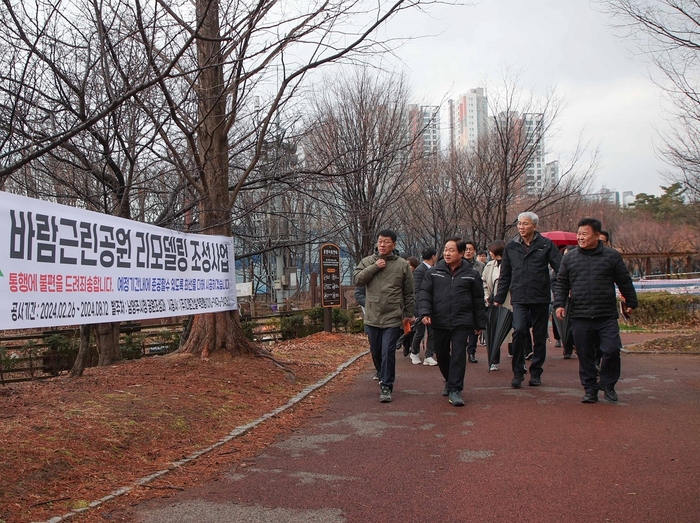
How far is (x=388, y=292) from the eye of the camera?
8.00 meters

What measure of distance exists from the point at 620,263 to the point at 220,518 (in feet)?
17.3

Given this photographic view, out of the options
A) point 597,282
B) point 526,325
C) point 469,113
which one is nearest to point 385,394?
point 526,325

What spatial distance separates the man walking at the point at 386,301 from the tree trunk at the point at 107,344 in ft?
14.7

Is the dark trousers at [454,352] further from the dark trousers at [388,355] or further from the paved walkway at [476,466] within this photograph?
the dark trousers at [388,355]

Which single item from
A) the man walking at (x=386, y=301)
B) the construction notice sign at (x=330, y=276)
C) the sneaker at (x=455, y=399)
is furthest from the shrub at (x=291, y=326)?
the sneaker at (x=455, y=399)

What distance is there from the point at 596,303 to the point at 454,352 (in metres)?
1.62

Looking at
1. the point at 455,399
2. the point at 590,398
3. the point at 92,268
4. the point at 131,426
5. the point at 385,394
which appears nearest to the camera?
the point at 131,426

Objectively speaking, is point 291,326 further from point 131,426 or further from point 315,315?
point 131,426

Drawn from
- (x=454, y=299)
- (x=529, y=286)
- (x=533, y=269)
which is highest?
(x=533, y=269)

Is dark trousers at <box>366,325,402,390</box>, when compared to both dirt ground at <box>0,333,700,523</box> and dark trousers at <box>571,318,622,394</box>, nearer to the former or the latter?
dirt ground at <box>0,333,700,523</box>

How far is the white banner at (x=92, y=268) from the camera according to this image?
4965mm

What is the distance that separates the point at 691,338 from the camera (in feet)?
39.9

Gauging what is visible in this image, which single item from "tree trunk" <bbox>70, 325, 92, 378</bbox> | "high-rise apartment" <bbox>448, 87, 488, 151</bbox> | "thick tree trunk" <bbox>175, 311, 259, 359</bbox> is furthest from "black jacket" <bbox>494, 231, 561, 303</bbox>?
"high-rise apartment" <bbox>448, 87, 488, 151</bbox>

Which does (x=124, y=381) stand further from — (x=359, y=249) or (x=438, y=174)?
(x=438, y=174)
